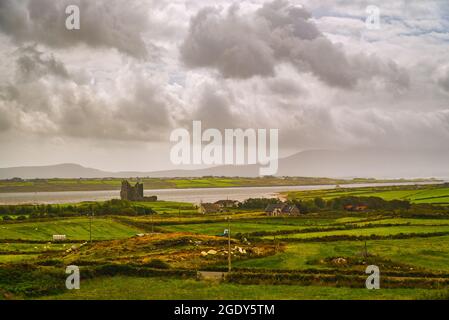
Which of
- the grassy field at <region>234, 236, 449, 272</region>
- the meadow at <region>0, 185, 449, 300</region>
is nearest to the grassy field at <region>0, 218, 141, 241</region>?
the meadow at <region>0, 185, 449, 300</region>

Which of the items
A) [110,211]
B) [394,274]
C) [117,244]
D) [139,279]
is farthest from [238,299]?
[110,211]

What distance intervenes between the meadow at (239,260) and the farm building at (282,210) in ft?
58.5

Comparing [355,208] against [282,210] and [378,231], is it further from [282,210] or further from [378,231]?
[378,231]

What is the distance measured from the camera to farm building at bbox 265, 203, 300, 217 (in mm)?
97438

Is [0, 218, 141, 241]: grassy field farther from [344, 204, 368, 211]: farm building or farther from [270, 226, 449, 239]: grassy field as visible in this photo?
[344, 204, 368, 211]: farm building

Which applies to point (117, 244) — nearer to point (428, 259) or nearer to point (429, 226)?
point (428, 259)

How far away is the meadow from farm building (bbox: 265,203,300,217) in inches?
702

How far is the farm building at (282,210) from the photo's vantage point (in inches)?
3836

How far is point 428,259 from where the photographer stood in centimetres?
4356

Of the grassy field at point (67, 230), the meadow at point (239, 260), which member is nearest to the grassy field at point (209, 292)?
the meadow at point (239, 260)

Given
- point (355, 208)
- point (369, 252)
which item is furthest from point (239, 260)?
point (355, 208)

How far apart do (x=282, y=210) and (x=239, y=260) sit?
56778 millimetres
